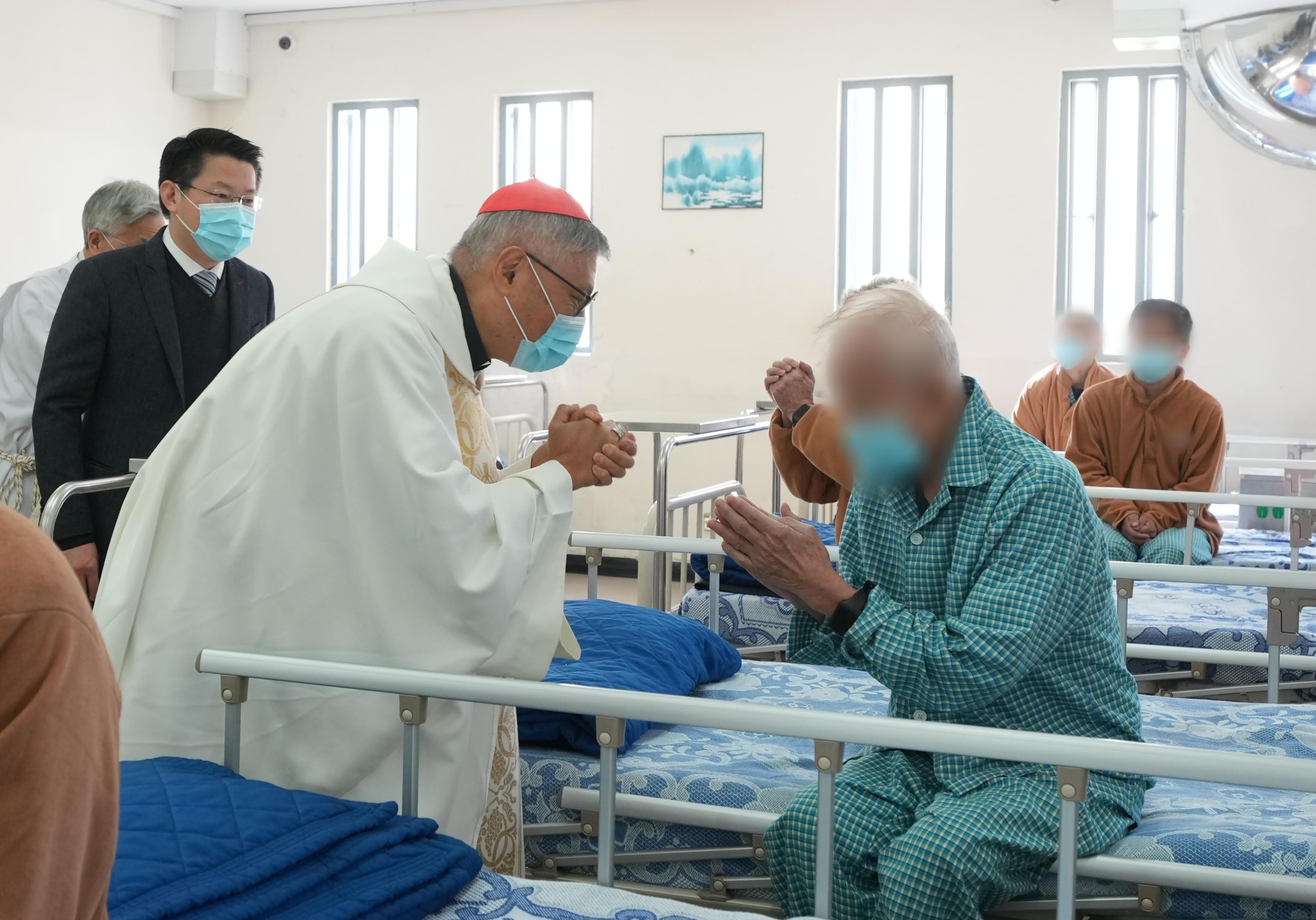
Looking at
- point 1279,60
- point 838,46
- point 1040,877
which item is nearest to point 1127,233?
point 838,46

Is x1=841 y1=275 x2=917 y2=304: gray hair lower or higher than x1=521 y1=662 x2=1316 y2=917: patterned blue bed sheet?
higher

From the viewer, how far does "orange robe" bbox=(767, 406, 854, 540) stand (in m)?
3.18

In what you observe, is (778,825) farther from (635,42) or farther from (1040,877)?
(635,42)

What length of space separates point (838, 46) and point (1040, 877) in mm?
6310

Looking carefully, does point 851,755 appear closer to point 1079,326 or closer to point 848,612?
point 848,612

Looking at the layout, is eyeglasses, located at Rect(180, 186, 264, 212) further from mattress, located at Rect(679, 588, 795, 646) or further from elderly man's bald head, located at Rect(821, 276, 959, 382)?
elderly man's bald head, located at Rect(821, 276, 959, 382)

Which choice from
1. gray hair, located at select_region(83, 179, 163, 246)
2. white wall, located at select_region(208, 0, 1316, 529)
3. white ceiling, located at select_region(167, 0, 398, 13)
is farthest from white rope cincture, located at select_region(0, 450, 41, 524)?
white ceiling, located at select_region(167, 0, 398, 13)

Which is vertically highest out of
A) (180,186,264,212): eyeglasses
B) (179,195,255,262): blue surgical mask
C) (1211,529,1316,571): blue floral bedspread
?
(180,186,264,212): eyeglasses

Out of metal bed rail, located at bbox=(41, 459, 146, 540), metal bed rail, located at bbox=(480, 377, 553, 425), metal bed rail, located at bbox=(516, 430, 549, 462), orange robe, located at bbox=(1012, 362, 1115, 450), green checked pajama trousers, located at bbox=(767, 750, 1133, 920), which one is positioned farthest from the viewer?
metal bed rail, located at bbox=(480, 377, 553, 425)

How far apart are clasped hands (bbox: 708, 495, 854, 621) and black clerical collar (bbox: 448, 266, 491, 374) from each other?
22.5 inches

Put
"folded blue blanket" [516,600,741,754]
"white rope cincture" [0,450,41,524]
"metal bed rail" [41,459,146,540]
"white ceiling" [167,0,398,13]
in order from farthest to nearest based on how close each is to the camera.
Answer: "white ceiling" [167,0,398,13] < "white rope cincture" [0,450,41,524] < "metal bed rail" [41,459,146,540] < "folded blue blanket" [516,600,741,754]

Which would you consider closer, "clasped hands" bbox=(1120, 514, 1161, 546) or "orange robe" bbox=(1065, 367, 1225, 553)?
"clasped hands" bbox=(1120, 514, 1161, 546)

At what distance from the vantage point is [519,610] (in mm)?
2045

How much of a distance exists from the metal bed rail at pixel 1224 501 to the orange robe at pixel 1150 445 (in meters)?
0.49
